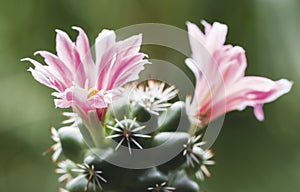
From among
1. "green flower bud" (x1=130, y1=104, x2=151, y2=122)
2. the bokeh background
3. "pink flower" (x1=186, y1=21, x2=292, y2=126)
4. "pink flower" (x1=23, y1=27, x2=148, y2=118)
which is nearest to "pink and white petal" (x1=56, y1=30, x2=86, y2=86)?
"pink flower" (x1=23, y1=27, x2=148, y2=118)

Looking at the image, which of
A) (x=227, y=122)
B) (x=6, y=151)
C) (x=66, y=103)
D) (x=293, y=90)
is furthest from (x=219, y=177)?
(x=66, y=103)

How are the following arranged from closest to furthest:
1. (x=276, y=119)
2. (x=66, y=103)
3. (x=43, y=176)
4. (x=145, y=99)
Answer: (x=66, y=103) < (x=145, y=99) < (x=43, y=176) < (x=276, y=119)

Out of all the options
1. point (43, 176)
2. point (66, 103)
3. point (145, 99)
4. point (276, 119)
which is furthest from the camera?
point (276, 119)

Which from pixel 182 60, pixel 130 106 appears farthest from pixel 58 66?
pixel 182 60

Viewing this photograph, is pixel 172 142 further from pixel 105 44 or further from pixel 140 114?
pixel 105 44

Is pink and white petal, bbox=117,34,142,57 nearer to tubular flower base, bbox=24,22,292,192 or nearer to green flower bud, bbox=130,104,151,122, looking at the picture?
tubular flower base, bbox=24,22,292,192

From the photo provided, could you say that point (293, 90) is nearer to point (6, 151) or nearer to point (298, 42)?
point (298, 42)

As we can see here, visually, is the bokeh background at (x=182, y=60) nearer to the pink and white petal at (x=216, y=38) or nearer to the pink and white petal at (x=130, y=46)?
the pink and white petal at (x=216, y=38)
